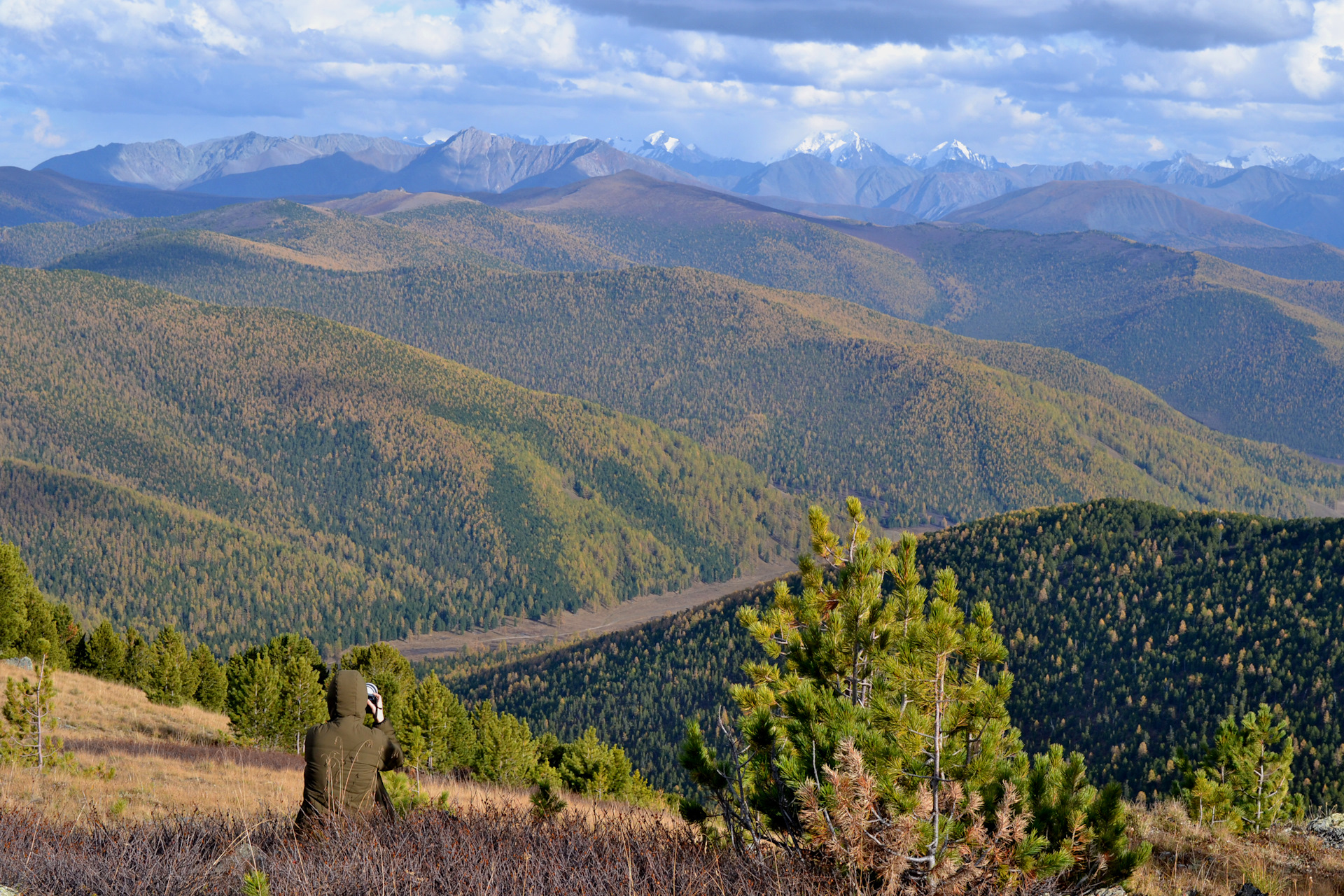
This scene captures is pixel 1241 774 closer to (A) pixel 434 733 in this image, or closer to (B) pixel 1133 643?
(A) pixel 434 733

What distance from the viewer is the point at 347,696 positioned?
45.5ft

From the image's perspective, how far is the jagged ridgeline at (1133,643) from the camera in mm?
126500

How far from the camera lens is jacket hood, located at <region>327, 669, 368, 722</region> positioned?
13.9 metres

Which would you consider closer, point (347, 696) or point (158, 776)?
point (347, 696)

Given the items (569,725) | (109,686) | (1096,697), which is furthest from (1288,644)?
(109,686)

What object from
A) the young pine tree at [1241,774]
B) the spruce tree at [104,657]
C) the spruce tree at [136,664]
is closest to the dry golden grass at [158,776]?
the spruce tree at [136,664]

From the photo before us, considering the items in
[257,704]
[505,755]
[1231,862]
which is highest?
[1231,862]

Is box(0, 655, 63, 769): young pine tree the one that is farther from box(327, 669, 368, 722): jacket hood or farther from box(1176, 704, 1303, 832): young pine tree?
box(1176, 704, 1303, 832): young pine tree

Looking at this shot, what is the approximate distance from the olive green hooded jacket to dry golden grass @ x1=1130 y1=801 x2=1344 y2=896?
10.8 meters

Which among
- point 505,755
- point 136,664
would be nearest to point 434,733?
point 505,755

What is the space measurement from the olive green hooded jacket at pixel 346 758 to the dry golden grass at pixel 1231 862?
35.5ft

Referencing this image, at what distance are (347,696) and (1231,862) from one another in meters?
15.7

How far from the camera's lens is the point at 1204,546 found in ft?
543


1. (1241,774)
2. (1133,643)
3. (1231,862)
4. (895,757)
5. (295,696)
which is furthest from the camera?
(1133,643)
